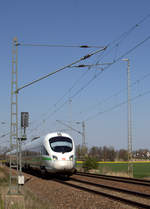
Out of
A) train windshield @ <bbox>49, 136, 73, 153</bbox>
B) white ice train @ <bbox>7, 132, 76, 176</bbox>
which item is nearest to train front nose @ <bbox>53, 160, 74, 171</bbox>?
white ice train @ <bbox>7, 132, 76, 176</bbox>

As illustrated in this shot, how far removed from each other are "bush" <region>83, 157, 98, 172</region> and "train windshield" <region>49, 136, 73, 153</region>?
13167mm

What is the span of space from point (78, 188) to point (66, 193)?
7.07 ft

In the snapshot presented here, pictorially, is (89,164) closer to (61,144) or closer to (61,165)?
(61,144)

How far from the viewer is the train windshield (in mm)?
23264

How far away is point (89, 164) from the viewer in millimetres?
36969

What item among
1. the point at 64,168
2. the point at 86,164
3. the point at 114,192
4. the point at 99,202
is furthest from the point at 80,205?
the point at 86,164

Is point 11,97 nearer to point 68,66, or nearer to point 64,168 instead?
point 68,66

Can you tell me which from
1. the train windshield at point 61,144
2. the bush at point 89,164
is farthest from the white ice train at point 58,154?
the bush at point 89,164

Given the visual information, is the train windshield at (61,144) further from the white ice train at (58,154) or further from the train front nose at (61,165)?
the train front nose at (61,165)

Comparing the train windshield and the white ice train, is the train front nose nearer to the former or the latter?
the white ice train

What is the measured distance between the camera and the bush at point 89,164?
3672 centimetres

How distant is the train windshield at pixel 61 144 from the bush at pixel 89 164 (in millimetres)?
13167

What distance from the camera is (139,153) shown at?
164 meters

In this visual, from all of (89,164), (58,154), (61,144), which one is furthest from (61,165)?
(89,164)
